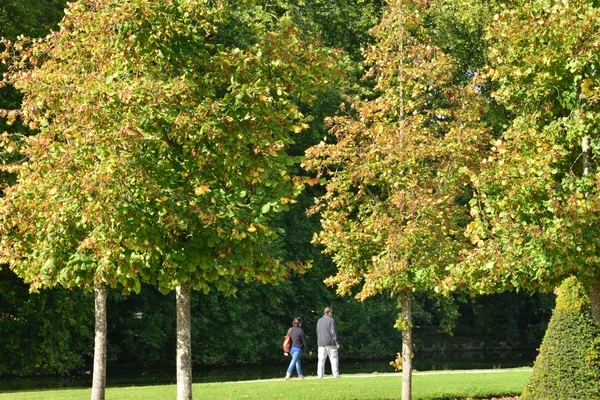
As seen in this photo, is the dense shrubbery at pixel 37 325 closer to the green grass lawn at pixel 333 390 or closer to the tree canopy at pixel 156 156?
the green grass lawn at pixel 333 390

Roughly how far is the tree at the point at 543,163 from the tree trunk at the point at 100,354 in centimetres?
591

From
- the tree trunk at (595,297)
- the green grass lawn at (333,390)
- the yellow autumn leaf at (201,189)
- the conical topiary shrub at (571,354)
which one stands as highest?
the yellow autumn leaf at (201,189)

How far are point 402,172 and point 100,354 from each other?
6.42 metres

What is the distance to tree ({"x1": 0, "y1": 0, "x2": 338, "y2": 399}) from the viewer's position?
366 inches

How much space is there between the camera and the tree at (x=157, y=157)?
→ 9289 mm

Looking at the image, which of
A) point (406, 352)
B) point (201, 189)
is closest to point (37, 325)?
point (406, 352)

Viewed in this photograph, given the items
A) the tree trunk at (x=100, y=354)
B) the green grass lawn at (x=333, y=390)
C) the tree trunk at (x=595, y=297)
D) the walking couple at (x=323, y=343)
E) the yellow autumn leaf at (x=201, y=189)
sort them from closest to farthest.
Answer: the yellow autumn leaf at (x=201, y=189) < the tree trunk at (x=595, y=297) < the tree trunk at (x=100, y=354) < the green grass lawn at (x=333, y=390) < the walking couple at (x=323, y=343)

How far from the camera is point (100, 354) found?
13.5 m

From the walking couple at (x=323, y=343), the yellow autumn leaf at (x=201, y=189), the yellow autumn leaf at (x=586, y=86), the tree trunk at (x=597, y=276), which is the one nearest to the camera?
the yellow autumn leaf at (x=201, y=189)

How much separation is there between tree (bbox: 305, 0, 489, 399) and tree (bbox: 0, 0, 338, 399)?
15.5ft

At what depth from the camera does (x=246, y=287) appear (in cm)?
3111

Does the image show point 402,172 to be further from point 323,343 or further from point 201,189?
point 323,343

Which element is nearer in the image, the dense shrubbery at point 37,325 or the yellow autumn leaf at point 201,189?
the yellow autumn leaf at point 201,189

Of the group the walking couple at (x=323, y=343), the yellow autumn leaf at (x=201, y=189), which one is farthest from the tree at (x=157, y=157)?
the walking couple at (x=323, y=343)
